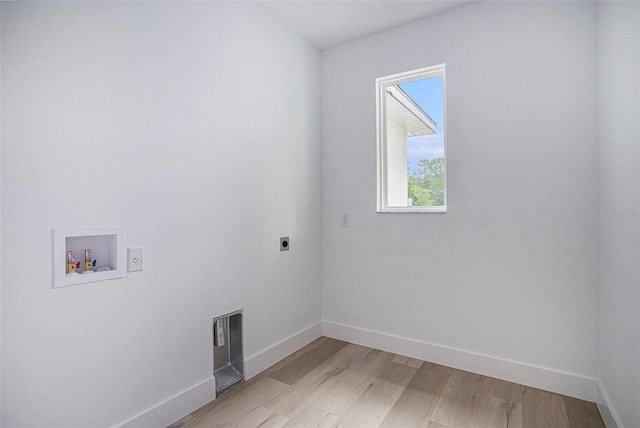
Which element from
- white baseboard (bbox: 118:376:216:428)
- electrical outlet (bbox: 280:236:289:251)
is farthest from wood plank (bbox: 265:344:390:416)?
electrical outlet (bbox: 280:236:289:251)

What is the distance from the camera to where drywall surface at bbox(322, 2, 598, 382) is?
196 centimetres

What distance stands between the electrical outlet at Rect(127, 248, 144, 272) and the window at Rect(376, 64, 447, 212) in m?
1.77

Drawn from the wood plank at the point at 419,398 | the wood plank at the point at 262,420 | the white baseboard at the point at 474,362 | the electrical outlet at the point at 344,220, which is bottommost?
the wood plank at the point at 419,398

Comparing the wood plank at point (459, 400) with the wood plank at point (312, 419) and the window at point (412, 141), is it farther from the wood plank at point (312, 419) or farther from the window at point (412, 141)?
the window at point (412, 141)

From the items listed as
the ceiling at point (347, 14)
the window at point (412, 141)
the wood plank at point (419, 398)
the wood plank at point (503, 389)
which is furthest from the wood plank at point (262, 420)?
the ceiling at point (347, 14)

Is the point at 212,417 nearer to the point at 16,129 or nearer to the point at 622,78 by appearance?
the point at 16,129

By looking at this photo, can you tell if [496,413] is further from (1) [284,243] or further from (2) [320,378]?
(1) [284,243]

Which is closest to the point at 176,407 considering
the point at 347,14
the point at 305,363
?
the point at 305,363

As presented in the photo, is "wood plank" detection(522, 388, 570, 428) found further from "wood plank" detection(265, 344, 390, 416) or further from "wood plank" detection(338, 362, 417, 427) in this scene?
"wood plank" detection(265, 344, 390, 416)

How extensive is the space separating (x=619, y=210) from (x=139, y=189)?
2316 mm

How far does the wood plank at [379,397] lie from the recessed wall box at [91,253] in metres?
1.41

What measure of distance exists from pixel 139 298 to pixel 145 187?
0.55 metres

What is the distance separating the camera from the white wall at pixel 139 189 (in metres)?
1.25

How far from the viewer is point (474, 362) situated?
2271 mm
